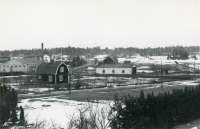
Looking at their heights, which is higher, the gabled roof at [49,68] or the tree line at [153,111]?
the gabled roof at [49,68]

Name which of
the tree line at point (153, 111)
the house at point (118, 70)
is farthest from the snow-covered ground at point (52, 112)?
the house at point (118, 70)

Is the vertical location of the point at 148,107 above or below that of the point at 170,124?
above

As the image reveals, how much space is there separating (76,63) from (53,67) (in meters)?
51.1

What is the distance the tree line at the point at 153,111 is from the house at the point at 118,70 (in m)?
50.0

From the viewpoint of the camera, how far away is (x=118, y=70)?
239 feet

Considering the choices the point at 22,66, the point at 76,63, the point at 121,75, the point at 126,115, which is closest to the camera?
the point at 126,115

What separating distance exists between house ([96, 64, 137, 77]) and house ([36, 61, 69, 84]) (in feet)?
75.2

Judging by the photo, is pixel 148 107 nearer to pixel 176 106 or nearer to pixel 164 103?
pixel 164 103

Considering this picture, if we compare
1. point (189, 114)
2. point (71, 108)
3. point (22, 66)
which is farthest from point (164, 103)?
point (22, 66)

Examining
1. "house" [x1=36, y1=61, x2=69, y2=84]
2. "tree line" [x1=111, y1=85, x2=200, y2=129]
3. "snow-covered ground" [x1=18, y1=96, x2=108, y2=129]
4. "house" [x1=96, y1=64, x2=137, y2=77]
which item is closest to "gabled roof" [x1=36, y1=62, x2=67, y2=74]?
"house" [x1=36, y1=61, x2=69, y2=84]

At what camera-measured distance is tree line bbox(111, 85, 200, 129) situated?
50.1ft

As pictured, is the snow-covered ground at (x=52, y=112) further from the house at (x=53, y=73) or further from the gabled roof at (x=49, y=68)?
the gabled roof at (x=49, y=68)

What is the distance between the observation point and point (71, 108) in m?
24.0

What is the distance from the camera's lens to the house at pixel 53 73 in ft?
162
